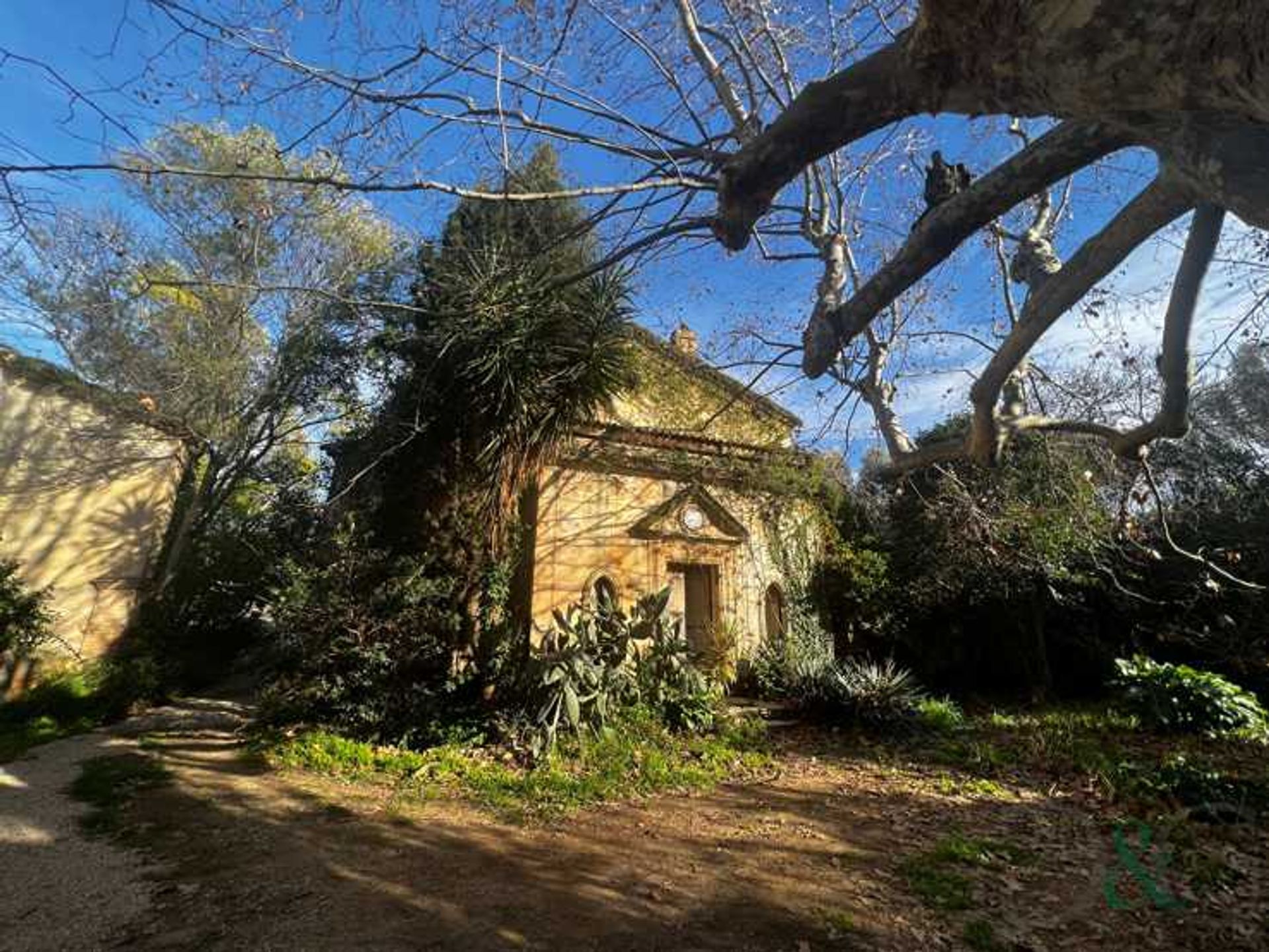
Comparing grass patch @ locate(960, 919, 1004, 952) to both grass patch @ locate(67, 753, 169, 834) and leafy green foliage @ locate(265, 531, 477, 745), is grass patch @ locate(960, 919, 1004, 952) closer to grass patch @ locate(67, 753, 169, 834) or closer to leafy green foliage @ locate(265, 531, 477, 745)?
leafy green foliage @ locate(265, 531, 477, 745)

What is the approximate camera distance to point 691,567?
32.9 ft

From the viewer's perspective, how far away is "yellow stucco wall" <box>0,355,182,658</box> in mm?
8578

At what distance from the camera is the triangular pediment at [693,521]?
9617 mm

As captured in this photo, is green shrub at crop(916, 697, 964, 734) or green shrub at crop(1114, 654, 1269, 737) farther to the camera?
green shrub at crop(916, 697, 964, 734)

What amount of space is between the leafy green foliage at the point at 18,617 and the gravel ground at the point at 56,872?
2143 mm

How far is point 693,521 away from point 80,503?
9.44 m

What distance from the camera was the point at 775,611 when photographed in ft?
34.1

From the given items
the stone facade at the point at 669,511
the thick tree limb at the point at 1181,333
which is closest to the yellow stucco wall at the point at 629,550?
the stone facade at the point at 669,511

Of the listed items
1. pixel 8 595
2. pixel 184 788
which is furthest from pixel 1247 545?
pixel 8 595

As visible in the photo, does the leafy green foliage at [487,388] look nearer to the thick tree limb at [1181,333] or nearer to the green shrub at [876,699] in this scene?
the green shrub at [876,699]

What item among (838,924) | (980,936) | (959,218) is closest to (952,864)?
(980,936)

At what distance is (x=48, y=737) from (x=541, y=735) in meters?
6.07

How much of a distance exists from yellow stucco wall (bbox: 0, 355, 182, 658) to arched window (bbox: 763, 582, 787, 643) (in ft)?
32.9

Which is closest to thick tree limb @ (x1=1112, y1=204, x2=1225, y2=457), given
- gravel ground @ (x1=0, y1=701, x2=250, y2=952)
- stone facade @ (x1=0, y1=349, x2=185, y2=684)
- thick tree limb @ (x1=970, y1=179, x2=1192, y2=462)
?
thick tree limb @ (x1=970, y1=179, x2=1192, y2=462)
